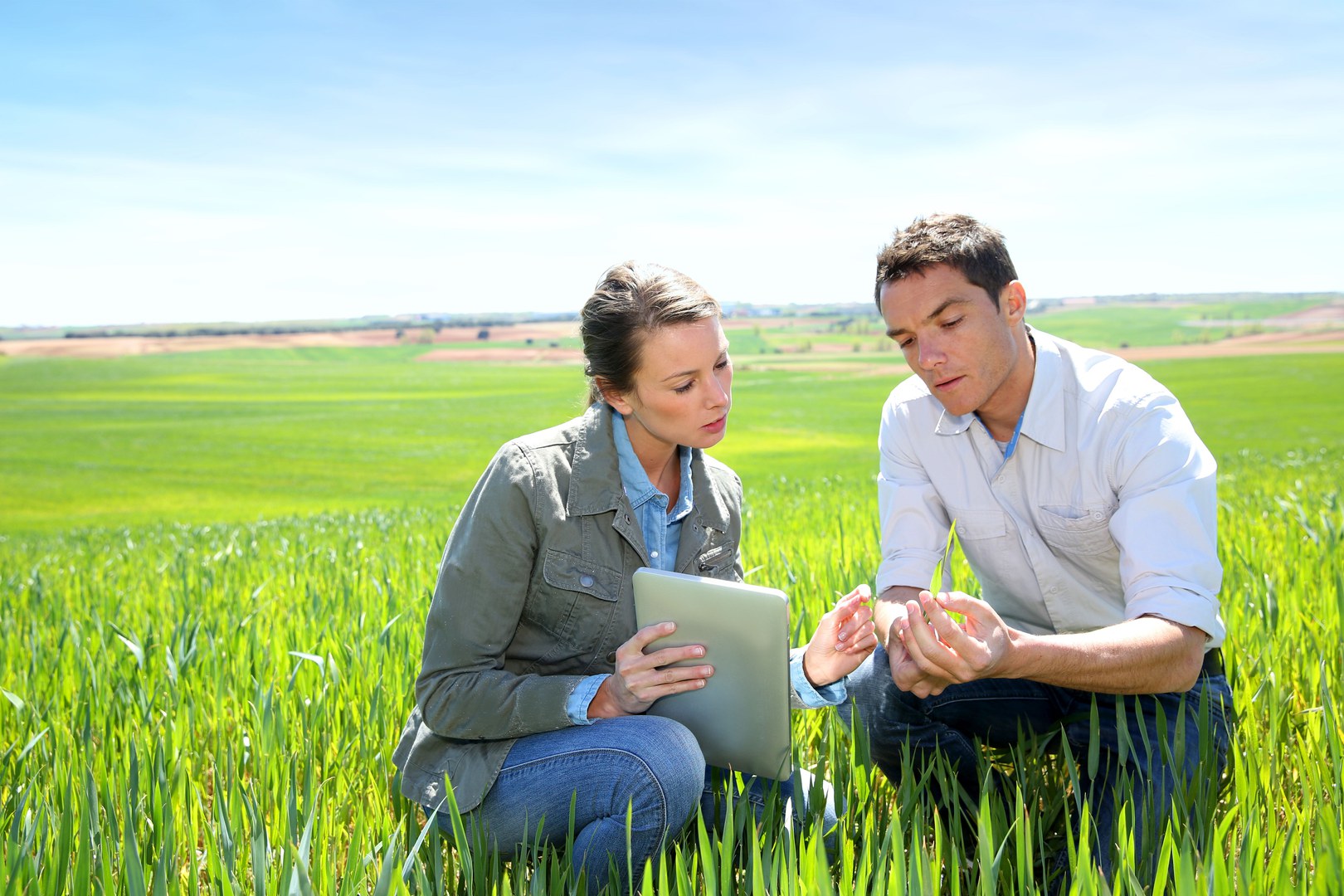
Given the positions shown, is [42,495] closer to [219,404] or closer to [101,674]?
[101,674]

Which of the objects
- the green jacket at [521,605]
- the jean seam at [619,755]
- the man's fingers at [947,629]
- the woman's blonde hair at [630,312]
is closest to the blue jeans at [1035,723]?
the man's fingers at [947,629]

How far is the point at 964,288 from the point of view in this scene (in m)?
2.47

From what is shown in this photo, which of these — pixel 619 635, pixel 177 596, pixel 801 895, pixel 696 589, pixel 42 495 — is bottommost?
pixel 42 495

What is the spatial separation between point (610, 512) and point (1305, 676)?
2171mm

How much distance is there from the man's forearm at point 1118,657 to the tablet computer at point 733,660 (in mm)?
478

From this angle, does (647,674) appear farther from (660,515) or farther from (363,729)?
(363,729)

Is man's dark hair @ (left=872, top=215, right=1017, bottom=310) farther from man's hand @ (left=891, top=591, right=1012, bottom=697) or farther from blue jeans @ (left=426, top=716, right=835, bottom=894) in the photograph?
blue jeans @ (left=426, top=716, right=835, bottom=894)

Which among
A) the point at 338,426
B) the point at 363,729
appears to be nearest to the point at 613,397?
the point at 363,729

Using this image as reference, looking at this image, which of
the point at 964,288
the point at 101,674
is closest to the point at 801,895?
the point at 964,288

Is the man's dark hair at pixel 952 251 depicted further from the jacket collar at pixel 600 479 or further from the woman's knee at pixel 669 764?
the woman's knee at pixel 669 764

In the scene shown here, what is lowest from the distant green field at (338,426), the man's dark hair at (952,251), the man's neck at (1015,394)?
the distant green field at (338,426)

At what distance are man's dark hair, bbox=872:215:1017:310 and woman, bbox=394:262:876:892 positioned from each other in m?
0.58

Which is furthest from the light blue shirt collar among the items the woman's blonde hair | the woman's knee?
the woman's knee

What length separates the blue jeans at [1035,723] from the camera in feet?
7.14
